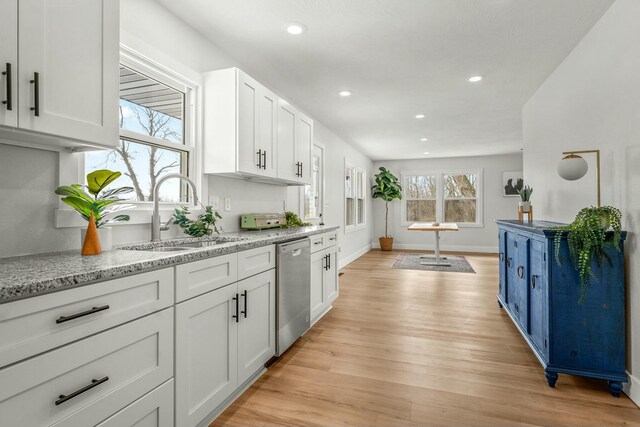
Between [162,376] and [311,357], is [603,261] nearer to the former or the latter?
[311,357]

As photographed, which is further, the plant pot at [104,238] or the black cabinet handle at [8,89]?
the plant pot at [104,238]

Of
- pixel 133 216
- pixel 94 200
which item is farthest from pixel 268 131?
pixel 94 200

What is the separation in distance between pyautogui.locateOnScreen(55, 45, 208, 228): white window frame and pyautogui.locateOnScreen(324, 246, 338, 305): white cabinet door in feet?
4.81

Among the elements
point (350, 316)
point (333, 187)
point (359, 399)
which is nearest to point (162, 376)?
point (359, 399)

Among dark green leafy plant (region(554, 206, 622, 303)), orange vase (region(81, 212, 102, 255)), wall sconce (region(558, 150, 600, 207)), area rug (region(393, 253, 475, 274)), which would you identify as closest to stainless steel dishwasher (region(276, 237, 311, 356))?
orange vase (region(81, 212, 102, 255))

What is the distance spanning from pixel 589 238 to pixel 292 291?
6.45ft

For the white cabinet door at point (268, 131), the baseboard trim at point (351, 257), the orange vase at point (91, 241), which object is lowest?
the baseboard trim at point (351, 257)

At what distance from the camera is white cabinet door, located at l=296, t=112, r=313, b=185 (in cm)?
366

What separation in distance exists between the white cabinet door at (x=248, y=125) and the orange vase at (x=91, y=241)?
3.86 feet

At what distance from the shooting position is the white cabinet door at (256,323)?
6.63 ft

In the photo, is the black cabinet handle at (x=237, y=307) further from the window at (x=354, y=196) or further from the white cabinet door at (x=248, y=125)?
the window at (x=354, y=196)

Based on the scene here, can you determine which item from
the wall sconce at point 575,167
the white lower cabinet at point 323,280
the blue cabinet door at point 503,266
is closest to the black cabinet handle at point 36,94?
the white lower cabinet at point 323,280

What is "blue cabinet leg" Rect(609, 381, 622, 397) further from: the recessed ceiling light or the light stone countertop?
the recessed ceiling light

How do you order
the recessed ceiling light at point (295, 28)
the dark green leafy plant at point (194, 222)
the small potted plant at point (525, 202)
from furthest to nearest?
the small potted plant at point (525, 202) → the recessed ceiling light at point (295, 28) → the dark green leafy plant at point (194, 222)
